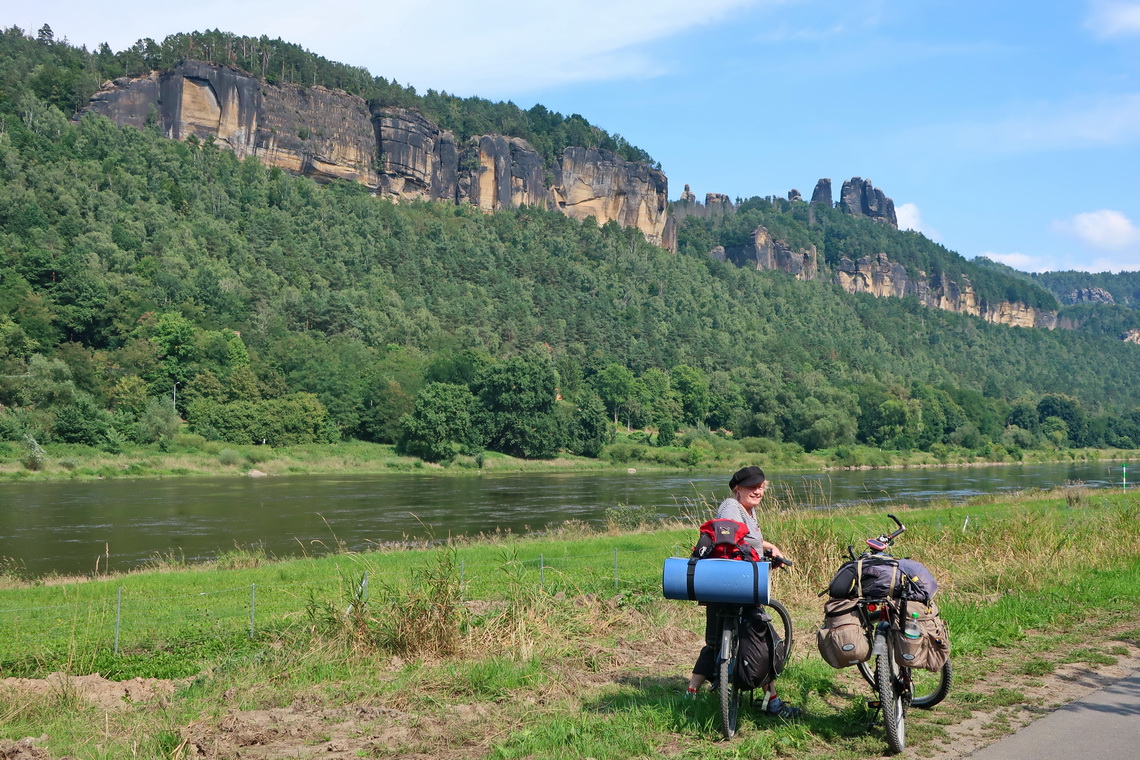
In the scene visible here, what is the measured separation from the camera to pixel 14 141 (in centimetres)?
Answer: 11325

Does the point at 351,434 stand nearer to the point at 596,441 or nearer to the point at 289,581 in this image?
the point at 596,441

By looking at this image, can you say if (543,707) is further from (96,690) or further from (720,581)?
(96,690)

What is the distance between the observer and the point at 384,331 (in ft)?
350

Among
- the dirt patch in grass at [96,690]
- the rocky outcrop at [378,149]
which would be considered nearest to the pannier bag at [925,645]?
the dirt patch in grass at [96,690]

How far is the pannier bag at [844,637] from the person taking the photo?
5.78 metres

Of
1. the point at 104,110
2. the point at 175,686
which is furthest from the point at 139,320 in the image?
the point at 175,686

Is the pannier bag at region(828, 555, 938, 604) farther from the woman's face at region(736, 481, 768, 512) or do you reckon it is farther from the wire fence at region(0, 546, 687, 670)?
the wire fence at region(0, 546, 687, 670)

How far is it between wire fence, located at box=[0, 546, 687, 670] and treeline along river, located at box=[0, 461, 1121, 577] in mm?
1556

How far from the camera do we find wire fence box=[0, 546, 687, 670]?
10375 mm

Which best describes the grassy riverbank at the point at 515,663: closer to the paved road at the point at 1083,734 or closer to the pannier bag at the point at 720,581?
the paved road at the point at 1083,734

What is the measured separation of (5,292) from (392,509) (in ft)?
200

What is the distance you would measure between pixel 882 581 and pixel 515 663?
340 centimetres

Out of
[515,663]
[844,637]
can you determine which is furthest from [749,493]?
[515,663]

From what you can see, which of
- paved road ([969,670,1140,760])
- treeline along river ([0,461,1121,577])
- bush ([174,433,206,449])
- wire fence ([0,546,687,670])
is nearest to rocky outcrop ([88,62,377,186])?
bush ([174,433,206,449])
